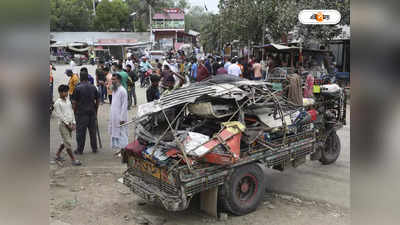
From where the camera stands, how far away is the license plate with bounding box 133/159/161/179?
4.40 m

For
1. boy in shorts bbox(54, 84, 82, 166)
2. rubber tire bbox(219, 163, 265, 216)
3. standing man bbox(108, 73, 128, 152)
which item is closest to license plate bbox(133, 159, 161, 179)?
rubber tire bbox(219, 163, 265, 216)

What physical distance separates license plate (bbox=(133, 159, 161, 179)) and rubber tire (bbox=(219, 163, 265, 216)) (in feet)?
2.78

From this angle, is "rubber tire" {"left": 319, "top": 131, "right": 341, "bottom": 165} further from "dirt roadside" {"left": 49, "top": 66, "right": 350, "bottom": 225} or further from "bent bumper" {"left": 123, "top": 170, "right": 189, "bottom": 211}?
"bent bumper" {"left": 123, "top": 170, "right": 189, "bottom": 211}

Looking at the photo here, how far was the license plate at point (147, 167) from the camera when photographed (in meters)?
4.40

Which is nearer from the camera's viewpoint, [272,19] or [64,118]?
[64,118]

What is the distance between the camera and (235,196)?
458 cm

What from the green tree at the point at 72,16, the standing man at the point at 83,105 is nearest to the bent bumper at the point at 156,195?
the standing man at the point at 83,105

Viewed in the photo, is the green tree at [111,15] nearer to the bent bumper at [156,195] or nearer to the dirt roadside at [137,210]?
the dirt roadside at [137,210]

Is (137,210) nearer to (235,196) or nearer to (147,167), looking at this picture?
(147,167)

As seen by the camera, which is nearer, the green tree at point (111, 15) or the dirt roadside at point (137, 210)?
the dirt roadside at point (137, 210)

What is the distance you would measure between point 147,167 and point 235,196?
4.00 feet

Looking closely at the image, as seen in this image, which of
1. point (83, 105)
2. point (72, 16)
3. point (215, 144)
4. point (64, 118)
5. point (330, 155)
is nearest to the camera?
point (215, 144)

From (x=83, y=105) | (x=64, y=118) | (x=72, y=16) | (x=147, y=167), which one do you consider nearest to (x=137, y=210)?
(x=147, y=167)
